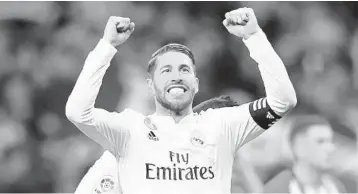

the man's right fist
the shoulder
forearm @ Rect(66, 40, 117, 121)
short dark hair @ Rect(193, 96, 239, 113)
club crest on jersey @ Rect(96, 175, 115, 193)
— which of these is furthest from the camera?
short dark hair @ Rect(193, 96, 239, 113)

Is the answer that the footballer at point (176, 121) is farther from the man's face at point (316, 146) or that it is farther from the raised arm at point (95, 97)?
the man's face at point (316, 146)

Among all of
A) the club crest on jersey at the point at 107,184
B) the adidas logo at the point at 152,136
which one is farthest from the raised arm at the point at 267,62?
the club crest on jersey at the point at 107,184

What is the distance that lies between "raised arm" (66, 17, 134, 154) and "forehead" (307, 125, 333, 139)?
7.57ft

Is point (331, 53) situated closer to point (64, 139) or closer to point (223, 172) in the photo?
point (64, 139)

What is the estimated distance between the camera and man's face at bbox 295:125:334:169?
3.97 m

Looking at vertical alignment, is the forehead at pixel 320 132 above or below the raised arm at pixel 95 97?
below

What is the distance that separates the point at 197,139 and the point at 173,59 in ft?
1.07

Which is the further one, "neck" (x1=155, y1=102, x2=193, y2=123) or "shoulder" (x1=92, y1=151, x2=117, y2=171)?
"shoulder" (x1=92, y1=151, x2=117, y2=171)

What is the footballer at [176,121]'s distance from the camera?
189 centimetres

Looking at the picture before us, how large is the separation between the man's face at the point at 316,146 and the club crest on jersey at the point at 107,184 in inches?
76.9

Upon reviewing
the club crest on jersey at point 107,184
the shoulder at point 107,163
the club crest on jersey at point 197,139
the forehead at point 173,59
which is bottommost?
the club crest on jersey at point 107,184

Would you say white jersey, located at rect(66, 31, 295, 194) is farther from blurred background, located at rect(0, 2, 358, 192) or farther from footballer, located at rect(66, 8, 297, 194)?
blurred background, located at rect(0, 2, 358, 192)

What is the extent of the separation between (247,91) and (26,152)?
1.75 metres

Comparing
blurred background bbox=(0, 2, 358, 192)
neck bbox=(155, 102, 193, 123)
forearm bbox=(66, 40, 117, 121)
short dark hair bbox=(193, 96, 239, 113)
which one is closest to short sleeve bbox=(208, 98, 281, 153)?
neck bbox=(155, 102, 193, 123)
